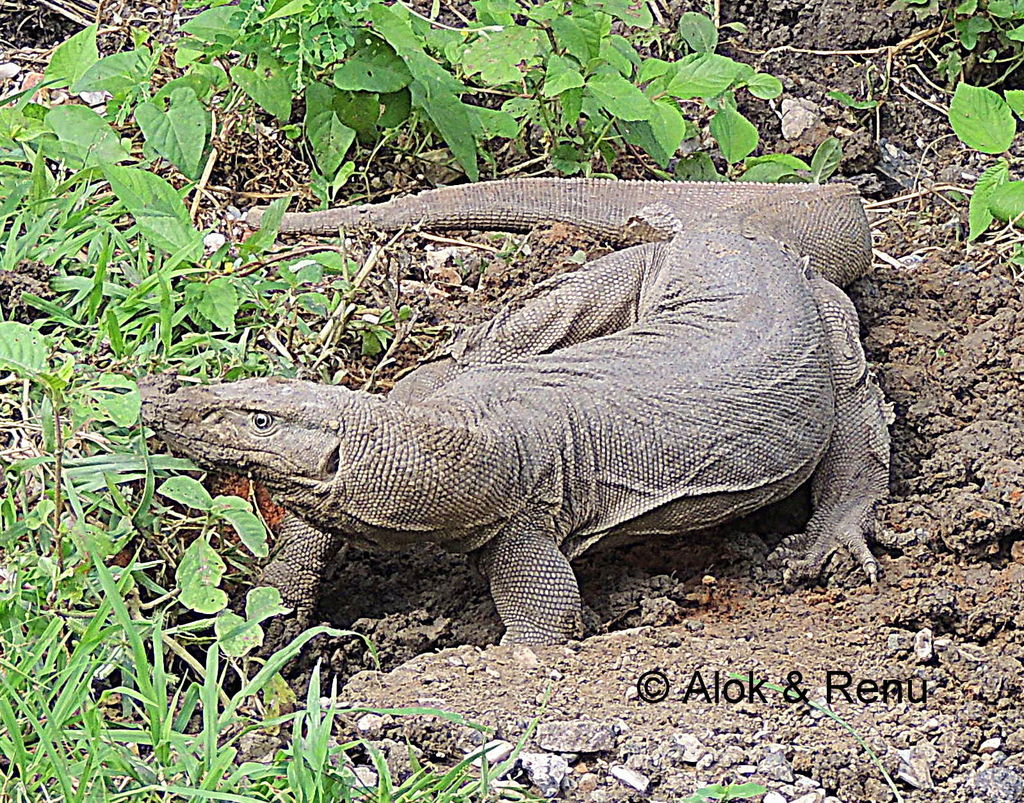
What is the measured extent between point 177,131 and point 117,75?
1.07ft

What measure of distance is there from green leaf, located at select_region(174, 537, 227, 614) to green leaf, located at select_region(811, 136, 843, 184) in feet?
11.2

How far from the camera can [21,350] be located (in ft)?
10.6

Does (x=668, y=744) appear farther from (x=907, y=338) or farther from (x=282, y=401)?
(x=907, y=338)

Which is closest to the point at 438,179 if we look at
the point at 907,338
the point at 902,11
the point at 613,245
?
the point at 613,245

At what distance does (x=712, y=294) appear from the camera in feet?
13.3

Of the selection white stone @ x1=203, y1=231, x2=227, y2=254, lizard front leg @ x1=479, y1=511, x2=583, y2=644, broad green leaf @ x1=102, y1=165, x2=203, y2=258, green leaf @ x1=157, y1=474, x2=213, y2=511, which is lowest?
lizard front leg @ x1=479, y1=511, x2=583, y2=644

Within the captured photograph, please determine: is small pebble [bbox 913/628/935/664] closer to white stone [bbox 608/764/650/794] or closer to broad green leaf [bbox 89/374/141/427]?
white stone [bbox 608/764/650/794]

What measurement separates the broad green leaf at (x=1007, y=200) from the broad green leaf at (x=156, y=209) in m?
2.94

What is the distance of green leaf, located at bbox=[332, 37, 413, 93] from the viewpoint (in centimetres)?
477

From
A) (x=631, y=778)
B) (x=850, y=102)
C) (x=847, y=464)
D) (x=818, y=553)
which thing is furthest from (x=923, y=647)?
(x=850, y=102)

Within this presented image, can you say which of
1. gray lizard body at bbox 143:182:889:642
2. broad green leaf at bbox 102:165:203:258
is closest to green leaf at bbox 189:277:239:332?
broad green leaf at bbox 102:165:203:258

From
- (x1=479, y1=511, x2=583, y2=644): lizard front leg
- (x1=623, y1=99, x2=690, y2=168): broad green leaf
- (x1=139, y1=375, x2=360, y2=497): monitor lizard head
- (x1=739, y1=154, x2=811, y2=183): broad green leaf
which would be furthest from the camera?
(x1=739, y1=154, x2=811, y2=183): broad green leaf

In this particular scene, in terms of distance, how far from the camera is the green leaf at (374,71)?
477cm

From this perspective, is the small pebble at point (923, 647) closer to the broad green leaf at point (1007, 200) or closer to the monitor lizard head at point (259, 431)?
the monitor lizard head at point (259, 431)
